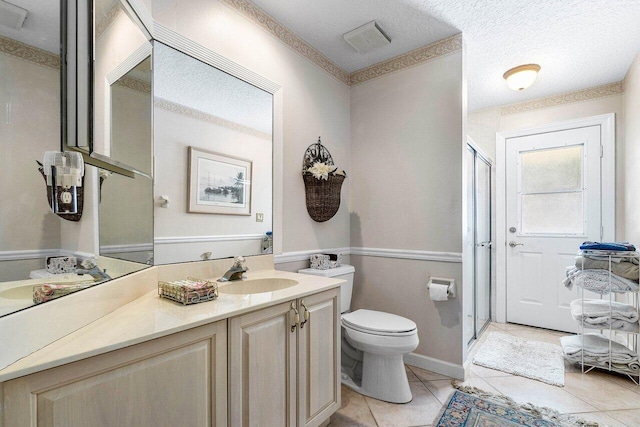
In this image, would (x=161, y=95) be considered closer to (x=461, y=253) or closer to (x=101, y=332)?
(x=101, y=332)

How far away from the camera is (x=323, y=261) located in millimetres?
2225

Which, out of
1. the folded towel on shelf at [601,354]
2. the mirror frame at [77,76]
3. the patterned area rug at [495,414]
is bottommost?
the patterned area rug at [495,414]

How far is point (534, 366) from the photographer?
2326 mm

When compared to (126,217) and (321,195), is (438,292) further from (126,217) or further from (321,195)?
(126,217)

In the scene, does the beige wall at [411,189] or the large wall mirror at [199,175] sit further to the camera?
the beige wall at [411,189]

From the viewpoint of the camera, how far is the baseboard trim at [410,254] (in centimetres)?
222

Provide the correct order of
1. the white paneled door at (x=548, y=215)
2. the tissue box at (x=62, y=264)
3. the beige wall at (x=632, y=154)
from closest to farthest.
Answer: the tissue box at (x=62, y=264), the beige wall at (x=632, y=154), the white paneled door at (x=548, y=215)

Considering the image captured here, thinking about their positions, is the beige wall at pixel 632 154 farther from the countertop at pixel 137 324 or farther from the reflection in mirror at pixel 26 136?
the reflection in mirror at pixel 26 136

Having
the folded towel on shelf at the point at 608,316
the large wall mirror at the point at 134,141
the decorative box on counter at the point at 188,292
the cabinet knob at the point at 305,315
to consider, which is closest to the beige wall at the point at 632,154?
the folded towel on shelf at the point at 608,316

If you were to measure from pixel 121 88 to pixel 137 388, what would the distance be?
107 centimetres

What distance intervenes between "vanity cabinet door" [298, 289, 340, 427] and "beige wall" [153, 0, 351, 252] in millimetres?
671

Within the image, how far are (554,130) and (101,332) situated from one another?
408cm

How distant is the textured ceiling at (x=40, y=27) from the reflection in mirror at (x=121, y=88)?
0.12 meters

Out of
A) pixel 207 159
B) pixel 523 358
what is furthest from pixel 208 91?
pixel 523 358
